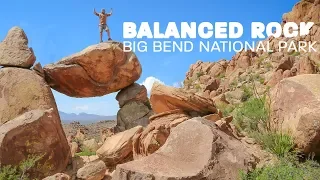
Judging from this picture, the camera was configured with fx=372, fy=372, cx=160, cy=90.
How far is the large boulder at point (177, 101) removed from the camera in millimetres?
9211

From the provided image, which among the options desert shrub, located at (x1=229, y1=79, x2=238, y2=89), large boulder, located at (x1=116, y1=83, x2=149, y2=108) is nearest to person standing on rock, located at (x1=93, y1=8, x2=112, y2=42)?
large boulder, located at (x1=116, y1=83, x2=149, y2=108)

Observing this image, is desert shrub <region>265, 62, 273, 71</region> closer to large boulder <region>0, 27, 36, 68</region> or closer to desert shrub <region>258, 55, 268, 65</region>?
desert shrub <region>258, 55, 268, 65</region>

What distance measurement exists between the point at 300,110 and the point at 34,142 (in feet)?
18.9

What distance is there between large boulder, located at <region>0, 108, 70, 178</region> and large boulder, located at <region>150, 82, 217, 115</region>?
2.64m

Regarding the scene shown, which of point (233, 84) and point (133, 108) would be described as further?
point (233, 84)

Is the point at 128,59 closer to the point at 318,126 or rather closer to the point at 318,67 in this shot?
the point at 318,126

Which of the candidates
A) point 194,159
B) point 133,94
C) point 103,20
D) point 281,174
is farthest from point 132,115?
point 281,174

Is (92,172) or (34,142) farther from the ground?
(34,142)

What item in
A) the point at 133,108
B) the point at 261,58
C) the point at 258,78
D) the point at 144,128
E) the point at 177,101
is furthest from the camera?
the point at 261,58

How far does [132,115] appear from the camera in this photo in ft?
48.4

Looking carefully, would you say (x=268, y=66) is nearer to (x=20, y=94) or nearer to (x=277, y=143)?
(x=20, y=94)

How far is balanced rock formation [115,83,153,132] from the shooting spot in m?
14.6

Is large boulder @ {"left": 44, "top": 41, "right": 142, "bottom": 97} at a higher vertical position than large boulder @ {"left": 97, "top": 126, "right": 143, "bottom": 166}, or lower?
higher

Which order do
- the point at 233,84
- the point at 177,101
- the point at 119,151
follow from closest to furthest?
the point at 119,151 < the point at 177,101 < the point at 233,84
